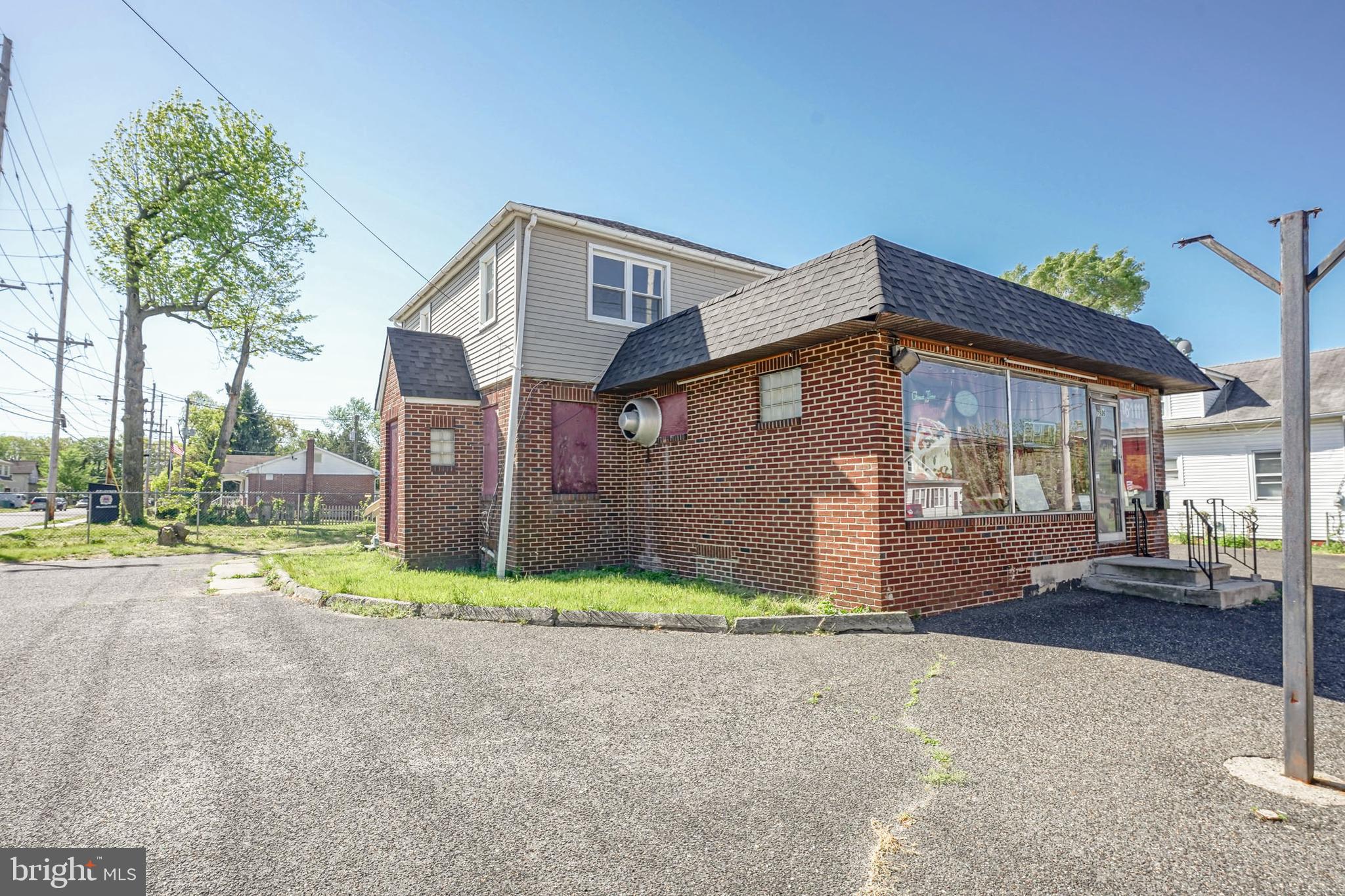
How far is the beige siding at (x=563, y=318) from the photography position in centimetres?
1075

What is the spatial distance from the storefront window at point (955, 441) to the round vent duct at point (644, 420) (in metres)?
4.27

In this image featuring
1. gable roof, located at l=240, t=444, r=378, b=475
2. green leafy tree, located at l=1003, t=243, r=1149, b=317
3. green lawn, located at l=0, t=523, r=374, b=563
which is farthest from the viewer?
gable roof, located at l=240, t=444, r=378, b=475

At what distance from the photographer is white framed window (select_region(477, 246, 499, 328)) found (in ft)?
38.6

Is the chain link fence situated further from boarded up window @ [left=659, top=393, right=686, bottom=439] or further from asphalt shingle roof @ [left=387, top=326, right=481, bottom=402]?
boarded up window @ [left=659, top=393, right=686, bottom=439]

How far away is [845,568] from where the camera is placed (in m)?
7.34

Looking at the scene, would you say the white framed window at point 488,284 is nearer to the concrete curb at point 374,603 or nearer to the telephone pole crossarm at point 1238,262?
the concrete curb at point 374,603

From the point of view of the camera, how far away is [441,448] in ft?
38.6

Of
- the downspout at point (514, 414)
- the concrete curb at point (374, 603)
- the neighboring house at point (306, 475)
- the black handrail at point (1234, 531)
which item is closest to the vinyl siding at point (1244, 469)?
the black handrail at point (1234, 531)

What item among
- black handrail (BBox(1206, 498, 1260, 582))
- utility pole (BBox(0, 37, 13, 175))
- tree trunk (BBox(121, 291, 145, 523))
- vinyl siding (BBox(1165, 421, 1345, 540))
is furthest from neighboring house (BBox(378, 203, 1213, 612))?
tree trunk (BBox(121, 291, 145, 523))

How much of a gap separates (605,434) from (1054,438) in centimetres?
699

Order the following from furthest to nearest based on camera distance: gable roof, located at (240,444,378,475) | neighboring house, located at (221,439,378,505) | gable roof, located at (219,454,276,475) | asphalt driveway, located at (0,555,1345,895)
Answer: gable roof, located at (219,454,276,475) < gable roof, located at (240,444,378,475) < neighboring house, located at (221,439,378,505) < asphalt driveway, located at (0,555,1345,895)

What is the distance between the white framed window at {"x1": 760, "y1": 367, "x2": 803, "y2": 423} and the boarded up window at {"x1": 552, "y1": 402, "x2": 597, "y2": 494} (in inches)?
145

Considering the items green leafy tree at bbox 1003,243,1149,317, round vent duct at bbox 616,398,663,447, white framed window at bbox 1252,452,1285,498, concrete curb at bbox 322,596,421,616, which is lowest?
concrete curb at bbox 322,596,421,616

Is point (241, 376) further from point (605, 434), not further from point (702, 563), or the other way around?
point (702, 563)
